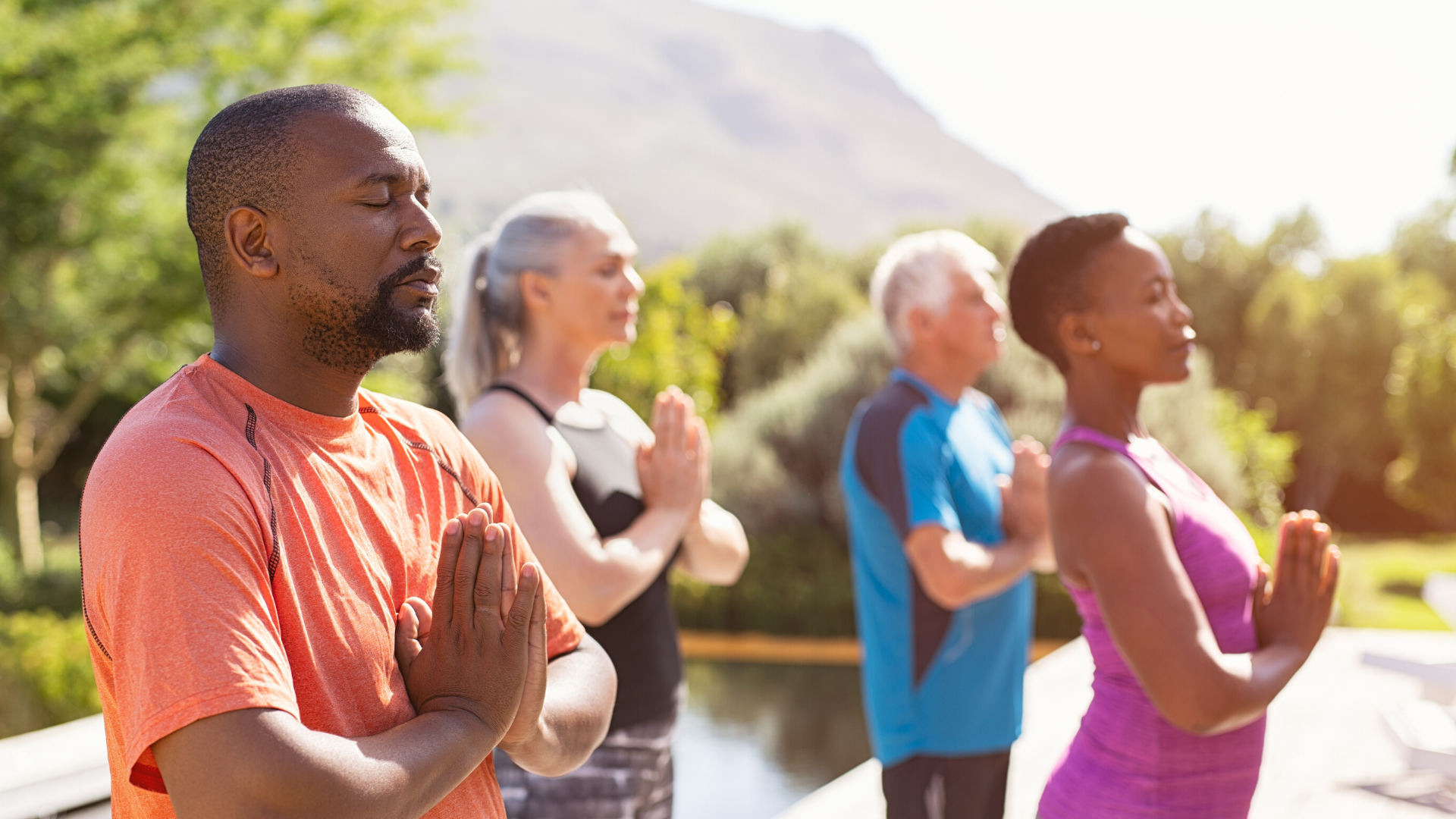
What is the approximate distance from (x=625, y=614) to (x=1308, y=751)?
431 cm

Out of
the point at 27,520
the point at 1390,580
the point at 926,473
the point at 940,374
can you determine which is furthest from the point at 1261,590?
the point at 1390,580

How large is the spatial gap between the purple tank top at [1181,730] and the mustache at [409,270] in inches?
43.2

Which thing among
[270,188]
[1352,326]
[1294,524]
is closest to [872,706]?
[1294,524]

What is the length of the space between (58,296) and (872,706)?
36.5 ft

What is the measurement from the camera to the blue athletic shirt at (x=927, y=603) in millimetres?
2594

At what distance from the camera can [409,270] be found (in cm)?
105

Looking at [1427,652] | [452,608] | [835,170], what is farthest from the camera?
[835,170]

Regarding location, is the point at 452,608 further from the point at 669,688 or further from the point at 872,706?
the point at 872,706

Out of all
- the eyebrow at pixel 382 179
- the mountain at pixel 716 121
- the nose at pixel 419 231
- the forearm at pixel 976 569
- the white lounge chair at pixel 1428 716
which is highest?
the eyebrow at pixel 382 179

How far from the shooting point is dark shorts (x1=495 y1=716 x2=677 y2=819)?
79.7 inches

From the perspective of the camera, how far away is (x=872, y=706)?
105 inches

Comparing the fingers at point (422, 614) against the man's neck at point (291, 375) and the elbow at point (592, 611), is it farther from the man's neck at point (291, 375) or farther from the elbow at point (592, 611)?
the elbow at point (592, 611)

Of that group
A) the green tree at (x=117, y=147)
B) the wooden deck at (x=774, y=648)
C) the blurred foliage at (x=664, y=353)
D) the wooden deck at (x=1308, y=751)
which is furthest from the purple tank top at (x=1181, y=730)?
the green tree at (x=117, y=147)

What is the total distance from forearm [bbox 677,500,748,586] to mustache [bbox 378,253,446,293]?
126 cm
